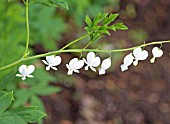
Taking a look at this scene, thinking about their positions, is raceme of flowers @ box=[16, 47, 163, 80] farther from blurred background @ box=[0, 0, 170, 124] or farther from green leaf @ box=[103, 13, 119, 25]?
blurred background @ box=[0, 0, 170, 124]

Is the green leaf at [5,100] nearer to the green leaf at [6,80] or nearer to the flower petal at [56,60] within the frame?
the green leaf at [6,80]

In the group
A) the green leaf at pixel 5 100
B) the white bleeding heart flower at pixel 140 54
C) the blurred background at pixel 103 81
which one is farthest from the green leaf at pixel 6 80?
the blurred background at pixel 103 81

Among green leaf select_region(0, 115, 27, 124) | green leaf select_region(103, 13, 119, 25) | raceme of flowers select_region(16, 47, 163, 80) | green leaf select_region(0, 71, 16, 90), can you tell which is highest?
green leaf select_region(103, 13, 119, 25)

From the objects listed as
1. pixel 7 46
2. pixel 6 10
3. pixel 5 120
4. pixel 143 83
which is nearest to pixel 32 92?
pixel 7 46

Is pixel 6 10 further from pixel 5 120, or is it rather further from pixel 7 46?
pixel 5 120

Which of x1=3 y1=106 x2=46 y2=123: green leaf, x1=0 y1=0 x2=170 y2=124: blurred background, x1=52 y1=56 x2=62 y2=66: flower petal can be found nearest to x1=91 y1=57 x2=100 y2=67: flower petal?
x1=52 y1=56 x2=62 y2=66: flower petal

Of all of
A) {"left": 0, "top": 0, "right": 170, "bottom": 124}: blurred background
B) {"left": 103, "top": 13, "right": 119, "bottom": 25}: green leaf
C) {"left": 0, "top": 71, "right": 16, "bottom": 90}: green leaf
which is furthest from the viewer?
{"left": 0, "top": 0, "right": 170, "bottom": 124}: blurred background

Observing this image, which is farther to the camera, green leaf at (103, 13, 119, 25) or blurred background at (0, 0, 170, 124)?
blurred background at (0, 0, 170, 124)

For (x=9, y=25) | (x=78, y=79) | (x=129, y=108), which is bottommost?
(x=129, y=108)

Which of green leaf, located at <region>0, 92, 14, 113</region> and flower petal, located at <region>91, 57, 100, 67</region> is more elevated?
flower petal, located at <region>91, 57, 100, 67</region>

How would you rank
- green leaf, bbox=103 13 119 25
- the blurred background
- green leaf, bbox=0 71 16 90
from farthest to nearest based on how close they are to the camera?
the blurred background < green leaf, bbox=0 71 16 90 < green leaf, bbox=103 13 119 25

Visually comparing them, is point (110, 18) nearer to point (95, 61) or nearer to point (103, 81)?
point (95, 61)
